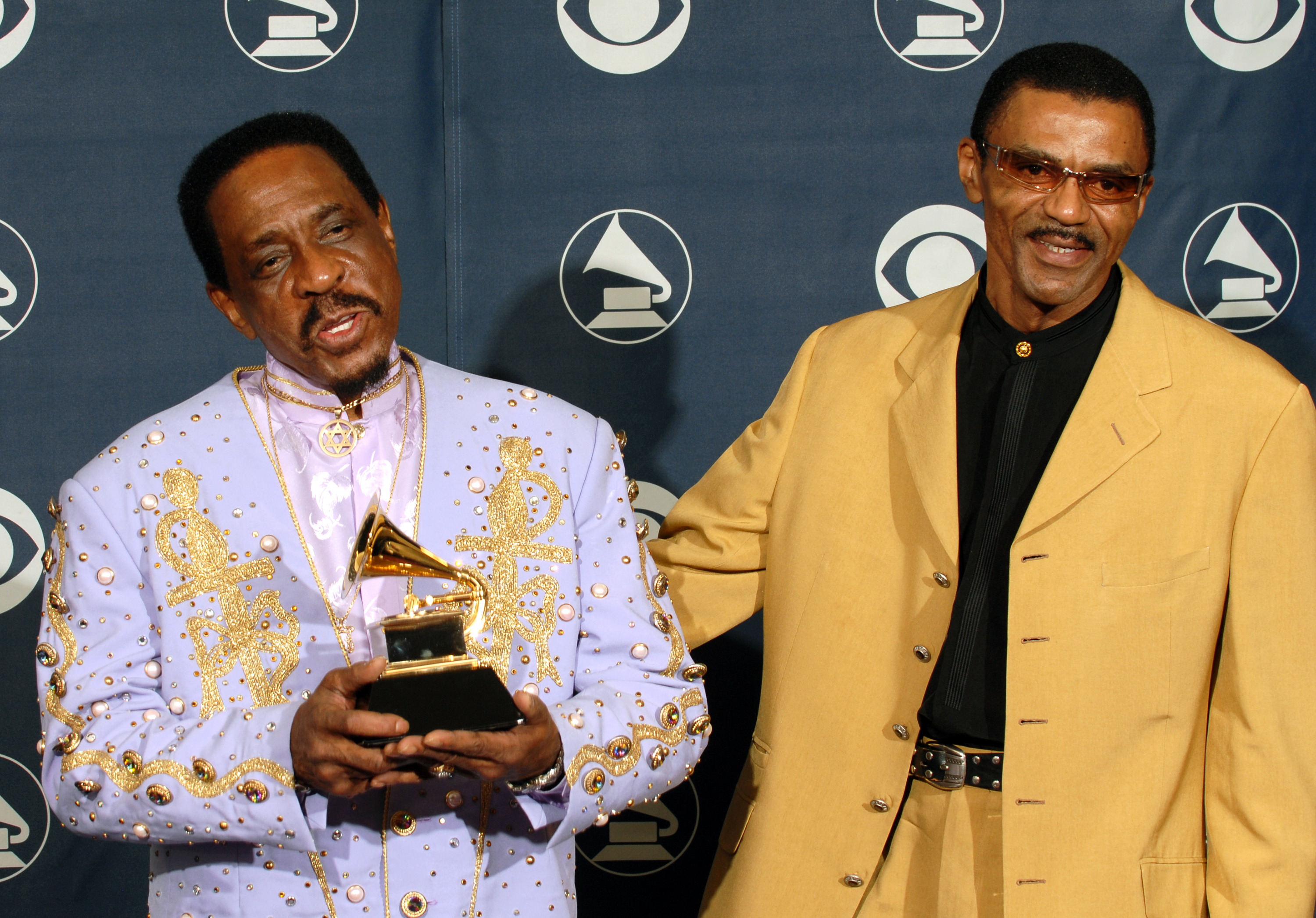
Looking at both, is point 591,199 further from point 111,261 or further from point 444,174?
point 111,261

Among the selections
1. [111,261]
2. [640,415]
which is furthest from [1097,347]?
[111,261]

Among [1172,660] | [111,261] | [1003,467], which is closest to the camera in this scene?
[1172,660]

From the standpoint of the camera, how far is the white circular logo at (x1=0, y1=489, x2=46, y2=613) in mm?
2932

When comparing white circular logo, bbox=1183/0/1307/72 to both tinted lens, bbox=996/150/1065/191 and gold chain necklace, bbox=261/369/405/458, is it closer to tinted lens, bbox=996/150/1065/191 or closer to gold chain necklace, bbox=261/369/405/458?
tinted lens, bbox=996/150/1065/191

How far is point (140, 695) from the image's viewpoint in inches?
67.9

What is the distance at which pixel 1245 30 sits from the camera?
2885 millimetres

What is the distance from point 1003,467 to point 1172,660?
40 cm

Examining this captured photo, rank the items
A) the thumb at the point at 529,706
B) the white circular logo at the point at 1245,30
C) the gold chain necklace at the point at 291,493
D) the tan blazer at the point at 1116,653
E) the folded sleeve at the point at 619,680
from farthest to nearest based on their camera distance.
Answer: the white circular logo at the point at 1245,30 < the tan blazer at the point at 1116,653 < the gold chain necklace at the point at 291,493 < the folded sleeve at the point at 619,680 < the thumb at the point at 529,706


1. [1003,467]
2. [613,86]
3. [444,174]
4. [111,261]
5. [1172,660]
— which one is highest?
[613,86]

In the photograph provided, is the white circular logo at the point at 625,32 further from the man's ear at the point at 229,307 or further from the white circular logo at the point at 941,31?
the man's ear at the point at 229,307

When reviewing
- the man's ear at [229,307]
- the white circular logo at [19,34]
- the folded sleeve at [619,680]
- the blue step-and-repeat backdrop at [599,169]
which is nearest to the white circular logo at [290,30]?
the blue step-and-repeat backdrop at [599,169]

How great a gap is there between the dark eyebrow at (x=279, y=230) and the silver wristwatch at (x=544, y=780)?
0.88 metres

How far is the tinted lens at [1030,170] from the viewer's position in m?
2.01

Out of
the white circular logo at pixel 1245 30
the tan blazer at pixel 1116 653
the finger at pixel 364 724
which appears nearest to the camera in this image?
the finger at pixel 364 724
